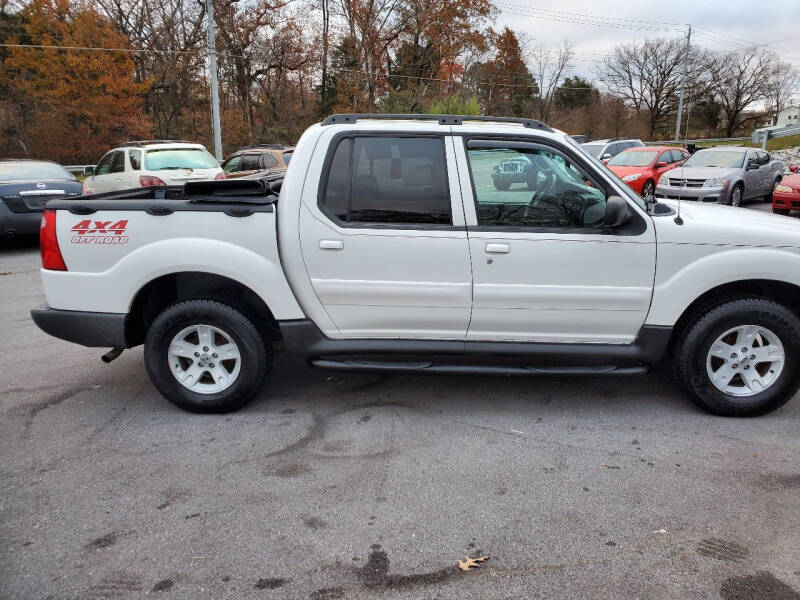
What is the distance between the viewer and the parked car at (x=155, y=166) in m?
12.4

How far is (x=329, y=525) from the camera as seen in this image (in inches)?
114

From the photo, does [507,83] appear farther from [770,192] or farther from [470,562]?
[470,562]

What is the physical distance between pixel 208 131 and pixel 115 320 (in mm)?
33764

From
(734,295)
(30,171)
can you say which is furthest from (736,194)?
(30,171)

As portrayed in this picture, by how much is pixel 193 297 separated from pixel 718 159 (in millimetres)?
15923

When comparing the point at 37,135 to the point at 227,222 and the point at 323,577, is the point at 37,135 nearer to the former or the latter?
the point at 227,222

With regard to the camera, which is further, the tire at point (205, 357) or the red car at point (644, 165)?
the red car at point (644, 165)

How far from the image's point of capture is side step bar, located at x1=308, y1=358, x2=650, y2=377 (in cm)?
392

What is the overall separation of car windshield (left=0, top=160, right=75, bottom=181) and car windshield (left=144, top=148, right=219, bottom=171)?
1.65 meters

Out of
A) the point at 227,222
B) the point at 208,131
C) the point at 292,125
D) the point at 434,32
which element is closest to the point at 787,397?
the point at 227,222

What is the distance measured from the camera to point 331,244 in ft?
12.5

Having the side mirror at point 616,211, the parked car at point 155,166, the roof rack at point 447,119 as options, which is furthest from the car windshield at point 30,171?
the side mirror at point 616,211

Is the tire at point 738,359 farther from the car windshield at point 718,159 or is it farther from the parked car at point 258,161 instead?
the car windshield at point 718,159

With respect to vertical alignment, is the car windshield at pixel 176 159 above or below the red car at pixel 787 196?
above
